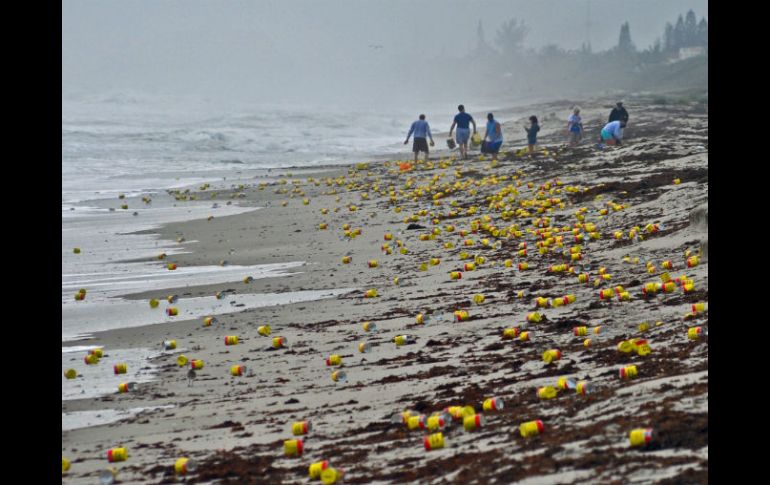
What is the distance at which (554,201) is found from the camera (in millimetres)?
17078

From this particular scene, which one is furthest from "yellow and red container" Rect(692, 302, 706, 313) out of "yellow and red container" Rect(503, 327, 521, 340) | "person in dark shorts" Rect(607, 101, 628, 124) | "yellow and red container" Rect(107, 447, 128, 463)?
"person in dark shorts" Rect(607, 101, 628, 124)

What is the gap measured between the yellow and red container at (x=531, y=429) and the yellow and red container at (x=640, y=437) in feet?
2.11

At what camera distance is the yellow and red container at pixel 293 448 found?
5.66 meters

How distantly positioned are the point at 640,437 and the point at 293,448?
2080 mm

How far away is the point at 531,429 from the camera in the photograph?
5.23 metres

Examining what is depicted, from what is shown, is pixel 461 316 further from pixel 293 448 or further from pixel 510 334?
pixel 293 448

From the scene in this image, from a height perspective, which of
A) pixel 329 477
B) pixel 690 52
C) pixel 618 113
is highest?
pixel 690 52

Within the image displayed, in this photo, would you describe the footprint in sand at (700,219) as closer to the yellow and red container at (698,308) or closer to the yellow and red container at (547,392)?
the yellow and red container at (698,308)

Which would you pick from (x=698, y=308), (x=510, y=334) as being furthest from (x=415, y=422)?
(x=698, y=308)

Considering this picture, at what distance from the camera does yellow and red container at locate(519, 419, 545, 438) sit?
5215 millimetres

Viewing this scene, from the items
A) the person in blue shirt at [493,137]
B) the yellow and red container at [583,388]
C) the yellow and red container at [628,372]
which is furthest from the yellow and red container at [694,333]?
the person in blue shirt at [493,137]
